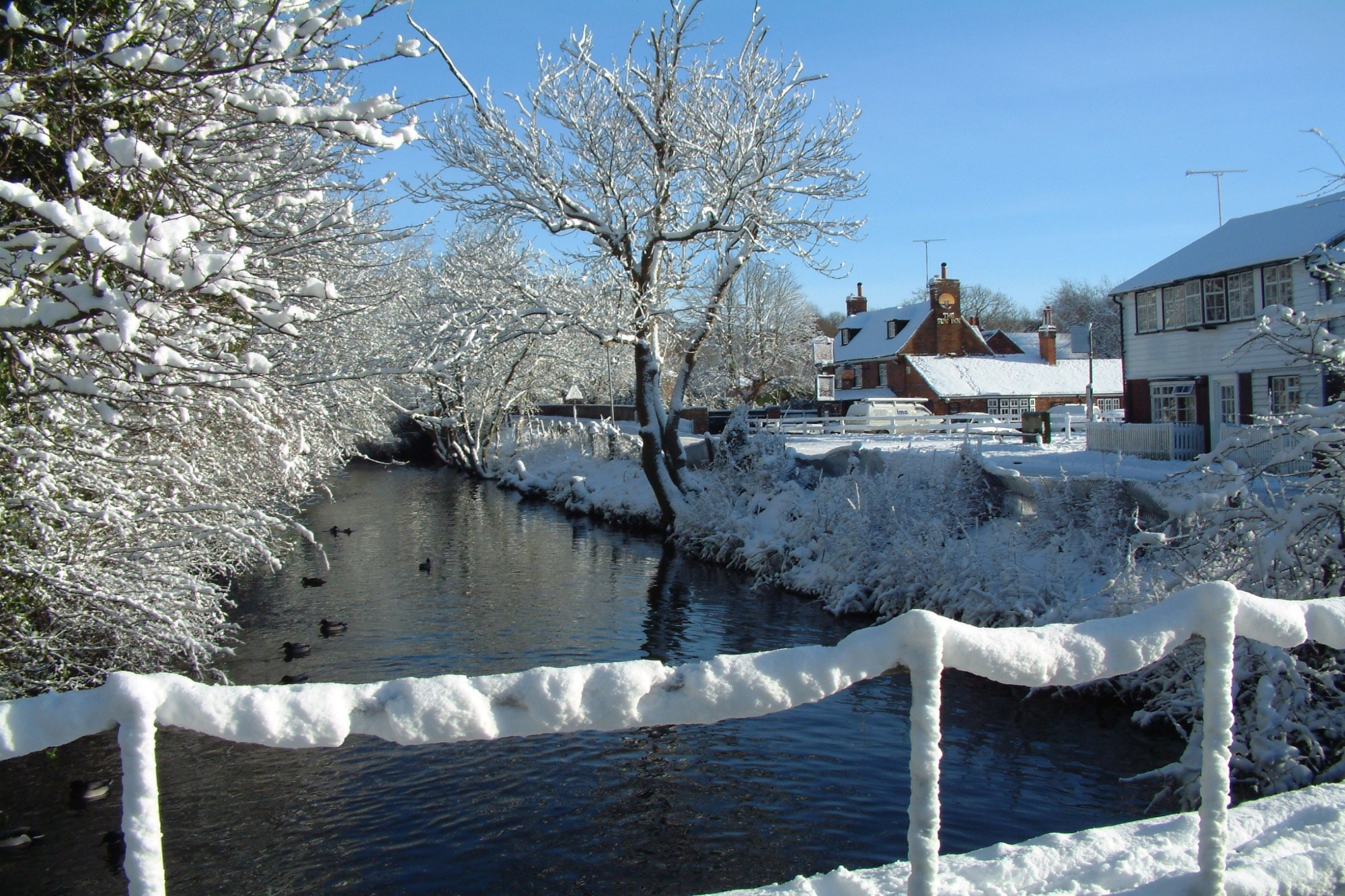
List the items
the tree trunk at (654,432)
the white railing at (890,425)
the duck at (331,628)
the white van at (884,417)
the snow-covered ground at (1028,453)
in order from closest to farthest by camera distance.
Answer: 1. the duck at (331,628)
2. the snow-covered ground at (1028,453)
3. the tree trunk at (654,432)
4. the white railing at (890,425)
5. the white van at (884,417)

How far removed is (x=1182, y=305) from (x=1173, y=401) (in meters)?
2.69

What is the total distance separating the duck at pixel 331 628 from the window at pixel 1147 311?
23.4 metres

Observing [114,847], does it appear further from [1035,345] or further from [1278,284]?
[1035,345]

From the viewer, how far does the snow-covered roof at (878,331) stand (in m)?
53.2

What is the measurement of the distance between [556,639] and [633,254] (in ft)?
37.3


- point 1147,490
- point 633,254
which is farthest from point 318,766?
point 633,254

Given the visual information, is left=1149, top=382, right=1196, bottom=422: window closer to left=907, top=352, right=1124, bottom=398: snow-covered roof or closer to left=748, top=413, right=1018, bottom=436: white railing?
left=748, top=413, right=1018, bottom=436: white railing

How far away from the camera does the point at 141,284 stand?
5.68 metres

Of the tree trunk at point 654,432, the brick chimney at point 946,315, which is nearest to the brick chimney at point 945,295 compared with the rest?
the brick chimney at point 946,315

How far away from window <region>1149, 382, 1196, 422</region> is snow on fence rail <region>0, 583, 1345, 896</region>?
82.9ft

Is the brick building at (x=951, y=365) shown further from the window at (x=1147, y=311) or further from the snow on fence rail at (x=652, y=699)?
the snow on fence rail at (x=652, y=699)

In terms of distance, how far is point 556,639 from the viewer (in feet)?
43.2

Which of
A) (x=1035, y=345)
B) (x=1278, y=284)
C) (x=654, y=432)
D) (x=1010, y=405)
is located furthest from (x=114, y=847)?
(x=1035, y=345)

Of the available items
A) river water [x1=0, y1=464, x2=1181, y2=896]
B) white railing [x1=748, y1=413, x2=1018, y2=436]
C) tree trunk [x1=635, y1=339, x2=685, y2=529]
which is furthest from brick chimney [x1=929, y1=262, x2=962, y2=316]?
river water [x1=0, y1=464, x2=1181, y2=896]
